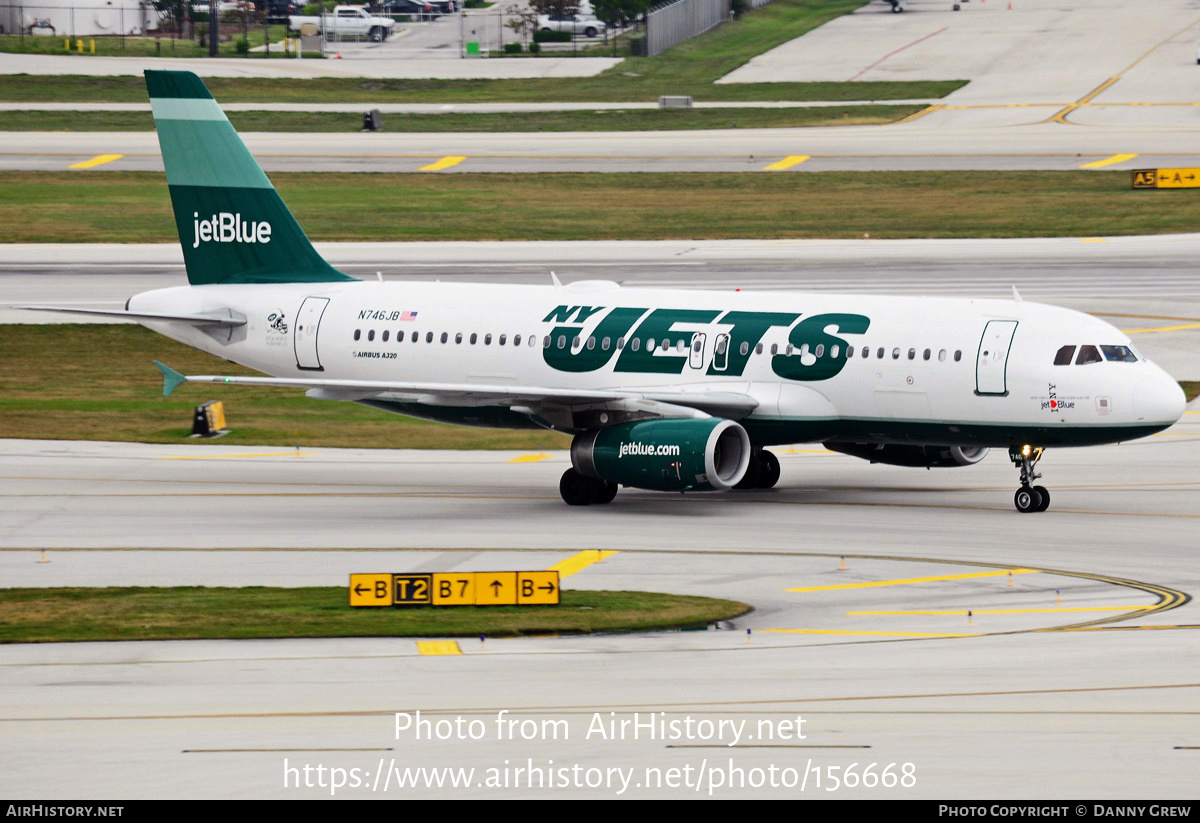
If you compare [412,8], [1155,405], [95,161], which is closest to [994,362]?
[1155,405]

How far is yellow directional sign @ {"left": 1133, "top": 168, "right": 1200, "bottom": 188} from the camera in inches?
3499

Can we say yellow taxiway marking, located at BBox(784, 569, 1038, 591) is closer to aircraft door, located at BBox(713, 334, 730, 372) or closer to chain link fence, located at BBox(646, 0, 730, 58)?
aircraft door, located at BBox(713, 334, 730, 372)

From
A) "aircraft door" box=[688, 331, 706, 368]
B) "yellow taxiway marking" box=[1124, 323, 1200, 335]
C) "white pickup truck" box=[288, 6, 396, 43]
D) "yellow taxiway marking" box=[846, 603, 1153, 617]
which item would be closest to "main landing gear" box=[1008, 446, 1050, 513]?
"aircraft door" box=[688, 331, 706, 368]

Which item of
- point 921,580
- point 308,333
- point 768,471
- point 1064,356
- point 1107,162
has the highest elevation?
point 1107,162

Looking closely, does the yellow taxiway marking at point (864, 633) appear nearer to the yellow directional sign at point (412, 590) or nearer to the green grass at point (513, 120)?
the yellow directional sign at point (412, 590)

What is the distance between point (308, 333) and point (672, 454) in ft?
37.5

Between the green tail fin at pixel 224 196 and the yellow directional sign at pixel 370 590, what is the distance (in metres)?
18.2

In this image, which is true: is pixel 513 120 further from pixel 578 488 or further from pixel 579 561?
pixel 579 561

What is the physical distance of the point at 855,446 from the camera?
41000 millimetres

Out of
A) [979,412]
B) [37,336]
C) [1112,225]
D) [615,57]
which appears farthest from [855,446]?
[615,57]

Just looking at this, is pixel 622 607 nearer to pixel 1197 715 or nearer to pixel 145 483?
pixel 1197 715

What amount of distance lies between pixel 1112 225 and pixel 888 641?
60.6 m

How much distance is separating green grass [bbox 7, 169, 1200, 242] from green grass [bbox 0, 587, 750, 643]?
54763mm

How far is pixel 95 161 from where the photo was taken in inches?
3922
